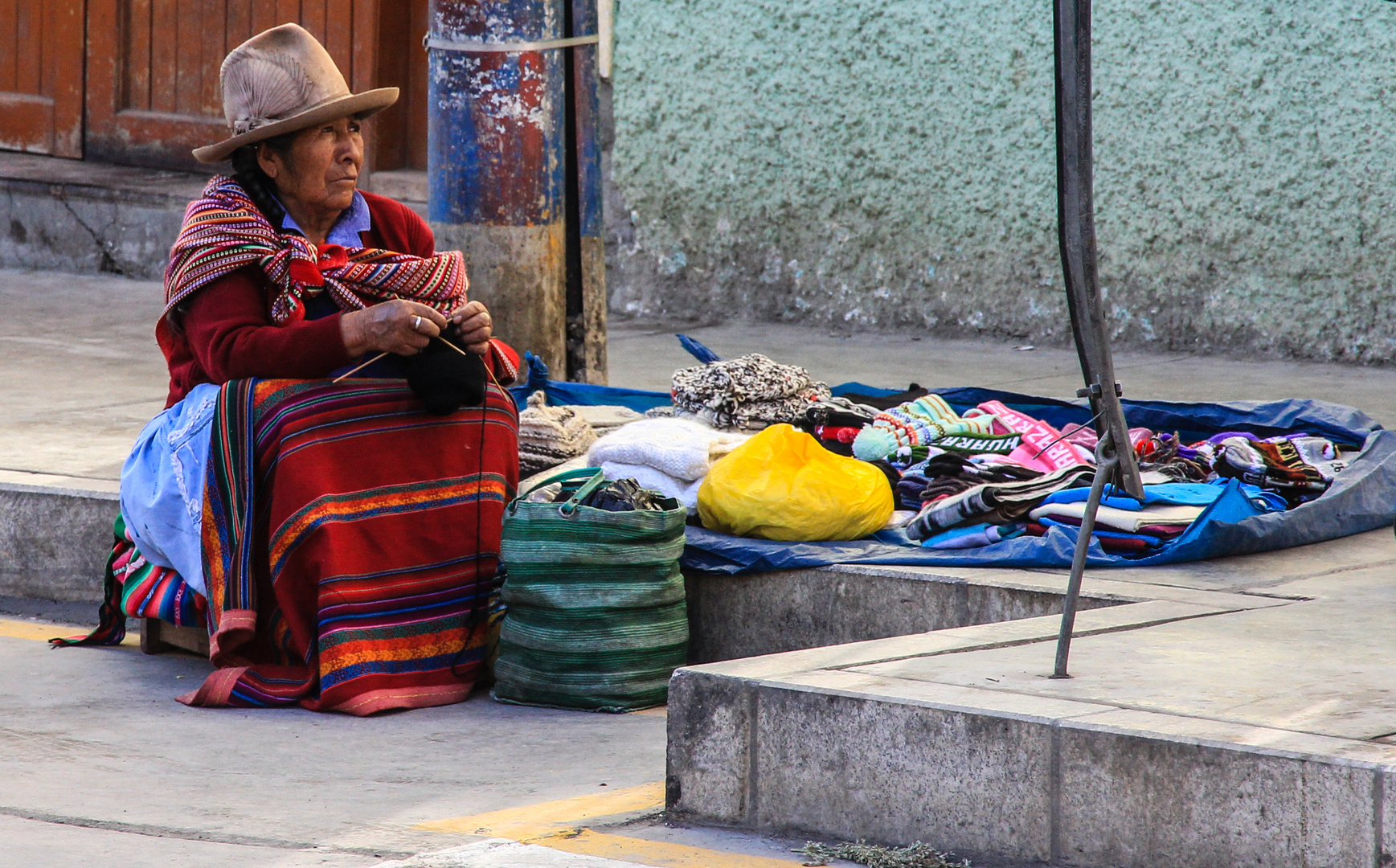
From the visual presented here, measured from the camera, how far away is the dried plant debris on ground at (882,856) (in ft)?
9.53

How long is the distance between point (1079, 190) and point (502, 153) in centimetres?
259

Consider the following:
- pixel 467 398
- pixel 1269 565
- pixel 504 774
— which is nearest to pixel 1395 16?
pixel 1269 565

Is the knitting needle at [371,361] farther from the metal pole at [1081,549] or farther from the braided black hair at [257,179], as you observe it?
the metal pole at [1081,549]

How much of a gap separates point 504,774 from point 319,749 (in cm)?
44

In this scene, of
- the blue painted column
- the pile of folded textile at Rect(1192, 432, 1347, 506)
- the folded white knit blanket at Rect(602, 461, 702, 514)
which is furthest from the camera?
the blue painted column

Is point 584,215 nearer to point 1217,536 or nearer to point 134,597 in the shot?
point 134,597

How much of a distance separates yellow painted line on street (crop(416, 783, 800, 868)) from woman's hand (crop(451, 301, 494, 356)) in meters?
1.26

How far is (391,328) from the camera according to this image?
414 centimetres

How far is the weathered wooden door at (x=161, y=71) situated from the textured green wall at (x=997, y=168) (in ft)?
8.42

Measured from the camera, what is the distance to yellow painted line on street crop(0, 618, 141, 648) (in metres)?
4.87

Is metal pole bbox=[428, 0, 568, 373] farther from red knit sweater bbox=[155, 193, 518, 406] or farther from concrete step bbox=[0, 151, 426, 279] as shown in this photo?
concrete step bbox=[0, 151, 426, 279]

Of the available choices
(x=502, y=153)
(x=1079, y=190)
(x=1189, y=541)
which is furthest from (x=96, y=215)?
(x=1079, y=190)

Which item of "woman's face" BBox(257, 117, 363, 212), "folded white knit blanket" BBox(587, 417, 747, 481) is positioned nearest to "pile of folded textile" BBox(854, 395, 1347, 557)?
"folded white knit blanket" BBox(587, 417, 747, 481)

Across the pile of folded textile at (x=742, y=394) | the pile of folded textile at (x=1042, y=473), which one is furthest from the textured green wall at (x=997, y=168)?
the pile of folded textile at (x=742, y=394)
